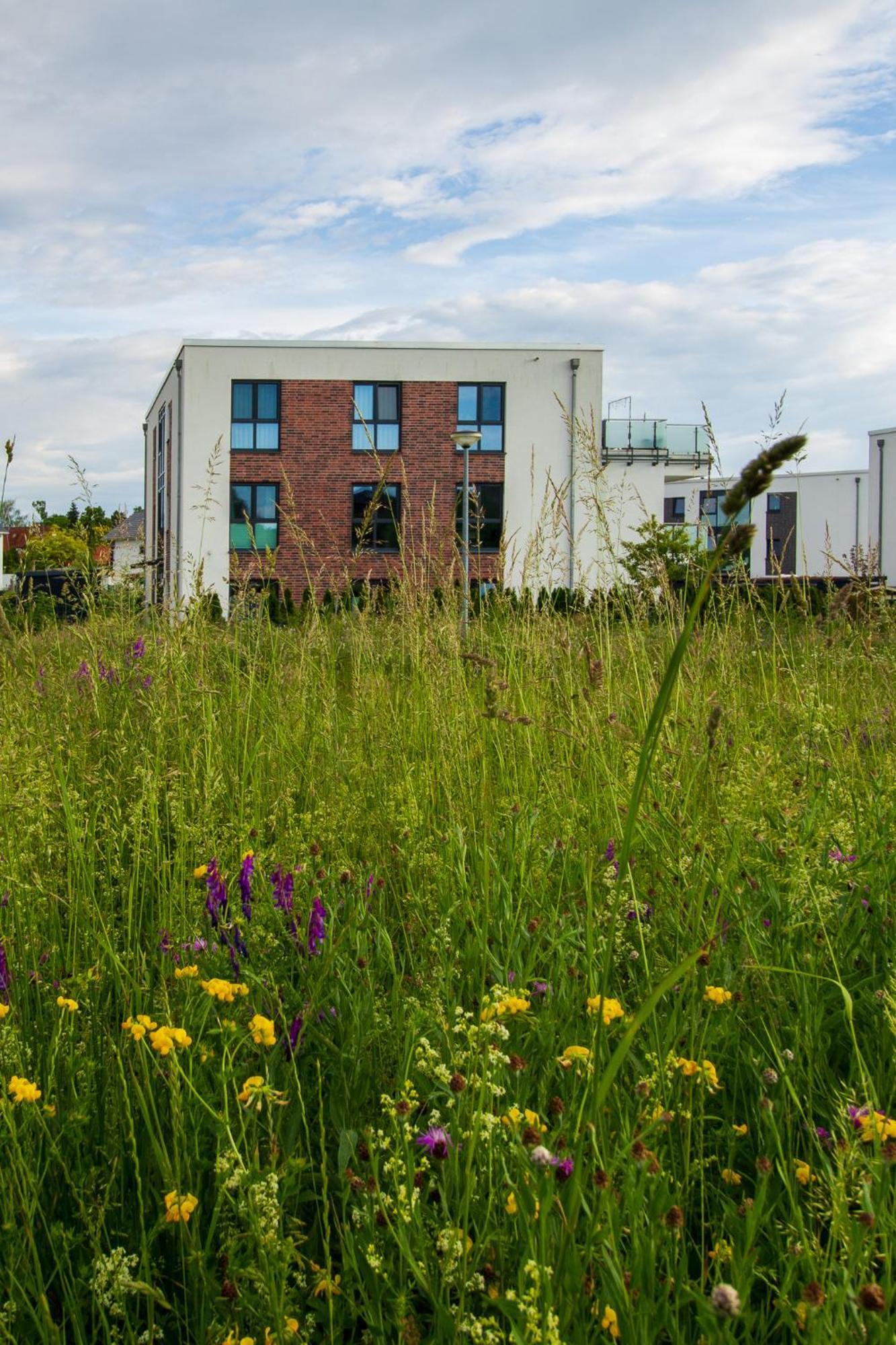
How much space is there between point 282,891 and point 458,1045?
1.71 feet

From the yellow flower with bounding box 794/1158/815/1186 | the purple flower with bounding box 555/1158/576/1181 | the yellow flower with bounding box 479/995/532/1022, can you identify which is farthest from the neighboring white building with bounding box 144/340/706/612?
the purple flower with bounding box 555/1158/576/1181

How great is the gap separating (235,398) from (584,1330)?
35511 mm

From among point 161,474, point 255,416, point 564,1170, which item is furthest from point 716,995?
point 161,474

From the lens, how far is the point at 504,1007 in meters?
1.52

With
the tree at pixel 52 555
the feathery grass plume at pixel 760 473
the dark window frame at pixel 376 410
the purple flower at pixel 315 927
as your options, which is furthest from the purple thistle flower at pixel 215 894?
the dark window frame at pixel 376 410

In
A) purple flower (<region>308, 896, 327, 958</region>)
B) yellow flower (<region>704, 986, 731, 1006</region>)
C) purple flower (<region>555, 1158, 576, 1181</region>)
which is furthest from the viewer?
purple flower (<region>308, 896, 327, 958</region>)

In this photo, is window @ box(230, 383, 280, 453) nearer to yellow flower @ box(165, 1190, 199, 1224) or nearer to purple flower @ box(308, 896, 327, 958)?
purple flower @ box(308, 896, 327, 958)

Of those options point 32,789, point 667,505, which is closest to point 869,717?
point 32,789

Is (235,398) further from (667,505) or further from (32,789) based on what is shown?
(667,505)

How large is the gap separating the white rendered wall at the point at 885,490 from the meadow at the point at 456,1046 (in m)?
49.4

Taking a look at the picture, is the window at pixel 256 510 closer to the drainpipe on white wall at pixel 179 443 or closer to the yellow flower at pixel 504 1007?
the drainpipe on white wall at pixel 179 443

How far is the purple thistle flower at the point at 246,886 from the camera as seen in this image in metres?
2.06

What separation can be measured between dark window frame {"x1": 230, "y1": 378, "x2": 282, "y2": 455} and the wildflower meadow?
32.6 m

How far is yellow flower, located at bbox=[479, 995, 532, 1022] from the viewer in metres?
1.41
